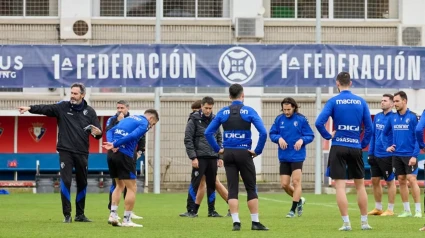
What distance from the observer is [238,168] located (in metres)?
16.2

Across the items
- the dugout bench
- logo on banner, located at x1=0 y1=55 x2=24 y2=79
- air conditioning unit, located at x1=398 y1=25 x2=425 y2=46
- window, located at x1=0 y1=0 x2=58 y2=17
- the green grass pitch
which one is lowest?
the green grass pitch

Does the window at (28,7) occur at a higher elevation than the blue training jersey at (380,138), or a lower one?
higher

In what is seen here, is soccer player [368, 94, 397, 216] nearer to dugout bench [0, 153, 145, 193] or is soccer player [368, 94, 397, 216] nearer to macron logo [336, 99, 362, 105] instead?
macron logo [336, 99, 362, 105]

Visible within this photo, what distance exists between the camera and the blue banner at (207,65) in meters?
31.1

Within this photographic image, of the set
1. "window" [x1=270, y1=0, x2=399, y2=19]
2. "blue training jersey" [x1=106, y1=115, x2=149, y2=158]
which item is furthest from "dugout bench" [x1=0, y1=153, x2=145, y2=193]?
"blue training jersey" [x1=106, y1=115, x2=149, y2=158]

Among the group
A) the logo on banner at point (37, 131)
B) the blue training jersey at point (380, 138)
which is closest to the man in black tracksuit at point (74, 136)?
the blue training jersey at point (380, 138)

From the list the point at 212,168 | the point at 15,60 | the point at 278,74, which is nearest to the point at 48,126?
the point at 15,60

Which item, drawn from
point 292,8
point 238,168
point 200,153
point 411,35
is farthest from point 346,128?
point 292,8

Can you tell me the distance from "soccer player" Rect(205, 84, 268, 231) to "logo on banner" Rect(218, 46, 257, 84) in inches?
594

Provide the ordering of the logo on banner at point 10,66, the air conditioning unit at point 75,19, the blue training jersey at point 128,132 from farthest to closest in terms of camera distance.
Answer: the air conditioning unit at point 75,19
the logo on banner at point 10,66
the blue training jersey at point 128,132

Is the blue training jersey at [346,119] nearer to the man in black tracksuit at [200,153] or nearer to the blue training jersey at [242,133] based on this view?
the blue training jersey at [242,133]

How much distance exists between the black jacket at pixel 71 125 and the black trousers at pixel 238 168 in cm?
326

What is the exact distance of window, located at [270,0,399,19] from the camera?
37.8 metres

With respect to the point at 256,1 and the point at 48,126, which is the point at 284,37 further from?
the point at 48,126
